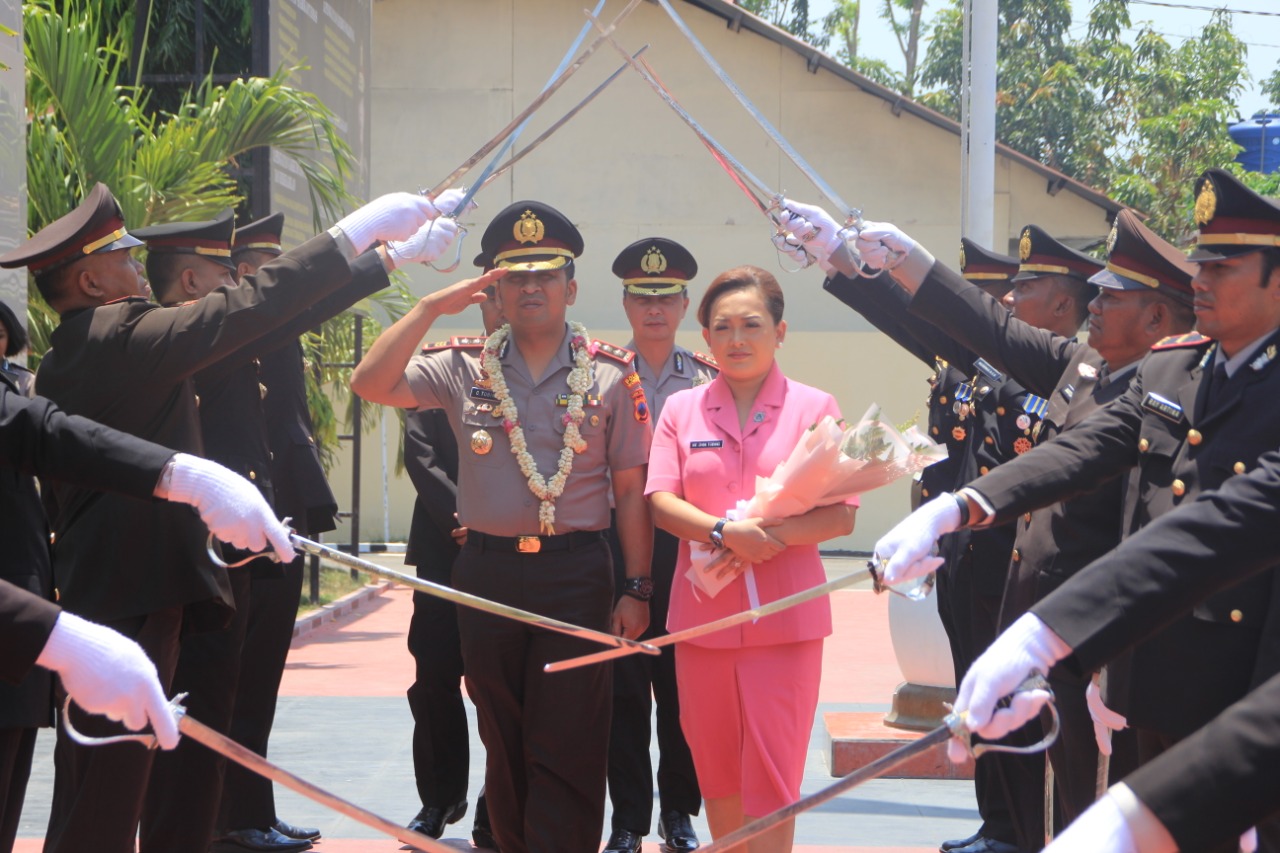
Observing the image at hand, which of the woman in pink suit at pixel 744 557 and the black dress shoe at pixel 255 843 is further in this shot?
the black dress shoe at pixel 255 843

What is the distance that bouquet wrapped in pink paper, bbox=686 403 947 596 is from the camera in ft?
14.3

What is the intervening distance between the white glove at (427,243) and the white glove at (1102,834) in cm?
304

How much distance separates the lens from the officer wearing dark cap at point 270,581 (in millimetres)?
5555

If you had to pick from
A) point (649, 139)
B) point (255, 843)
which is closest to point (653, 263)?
point (255, 843)

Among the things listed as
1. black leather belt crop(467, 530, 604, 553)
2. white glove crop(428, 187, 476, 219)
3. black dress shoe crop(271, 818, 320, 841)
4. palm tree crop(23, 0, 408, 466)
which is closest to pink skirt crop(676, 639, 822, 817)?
black leather belt crop(467, 530, 604, 553)

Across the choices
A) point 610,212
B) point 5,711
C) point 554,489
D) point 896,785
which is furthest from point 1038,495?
point 610,212

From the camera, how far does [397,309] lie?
11.9 metres

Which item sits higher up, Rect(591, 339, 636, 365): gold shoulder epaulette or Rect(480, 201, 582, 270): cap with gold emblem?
Rect(480, 201, 582, 270): cap with gold emblem

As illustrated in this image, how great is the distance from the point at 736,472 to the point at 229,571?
1713mm

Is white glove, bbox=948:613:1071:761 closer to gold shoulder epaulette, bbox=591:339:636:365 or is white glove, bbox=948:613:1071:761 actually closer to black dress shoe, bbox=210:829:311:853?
gold shoulder epaulette, bbox=591:339:636:365

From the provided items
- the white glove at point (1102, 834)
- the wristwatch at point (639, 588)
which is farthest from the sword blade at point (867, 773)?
the wristwatch at point (639, 588)

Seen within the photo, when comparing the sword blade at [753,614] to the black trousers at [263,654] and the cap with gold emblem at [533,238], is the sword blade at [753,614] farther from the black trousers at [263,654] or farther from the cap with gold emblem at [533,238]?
the black trousers at [263,654]

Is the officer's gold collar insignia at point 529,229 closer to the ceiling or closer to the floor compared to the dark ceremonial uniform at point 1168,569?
closer to the ceiling

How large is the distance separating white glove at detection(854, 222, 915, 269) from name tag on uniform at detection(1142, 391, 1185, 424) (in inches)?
46.9
